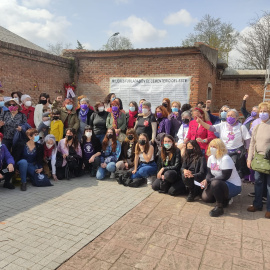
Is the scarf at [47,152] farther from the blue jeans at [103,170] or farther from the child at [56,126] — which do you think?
the blue jeans at [103,170]

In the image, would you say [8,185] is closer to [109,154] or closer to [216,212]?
[109,154]

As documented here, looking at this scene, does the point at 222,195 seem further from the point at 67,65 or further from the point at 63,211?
the point at 67,65

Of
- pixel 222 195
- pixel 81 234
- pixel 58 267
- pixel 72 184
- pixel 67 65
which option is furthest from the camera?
pixel 67 65

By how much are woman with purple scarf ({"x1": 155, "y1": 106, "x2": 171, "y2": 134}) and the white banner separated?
13.3ft

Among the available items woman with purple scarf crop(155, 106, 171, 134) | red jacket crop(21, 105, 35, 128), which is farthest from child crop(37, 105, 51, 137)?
woman with purple scarf crop(155, 106, 171, 134)

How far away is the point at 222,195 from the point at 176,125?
2493 mm

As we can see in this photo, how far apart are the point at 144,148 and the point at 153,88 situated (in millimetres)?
5271

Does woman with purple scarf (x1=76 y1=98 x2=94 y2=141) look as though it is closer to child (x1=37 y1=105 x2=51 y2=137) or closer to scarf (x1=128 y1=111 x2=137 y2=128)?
child (x1=37 y1=105 x2=51 y2=137)

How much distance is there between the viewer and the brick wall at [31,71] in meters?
9.25

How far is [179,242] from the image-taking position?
3.58m

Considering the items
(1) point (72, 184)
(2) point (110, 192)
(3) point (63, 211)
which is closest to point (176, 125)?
(2) point (110, 192)

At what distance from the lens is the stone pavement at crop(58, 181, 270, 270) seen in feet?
10.2

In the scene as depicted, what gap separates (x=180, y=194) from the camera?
5543 mm

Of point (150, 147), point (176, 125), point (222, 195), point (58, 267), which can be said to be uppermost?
point (176, 125)
